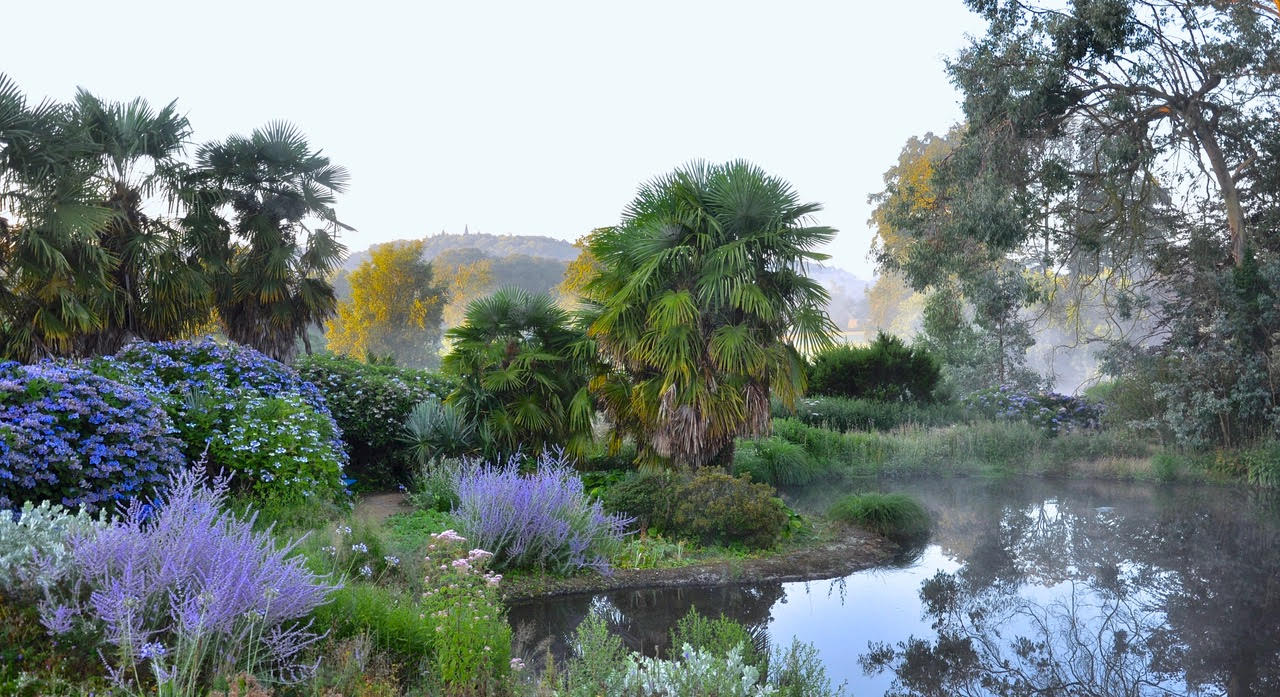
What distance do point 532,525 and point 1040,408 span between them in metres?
14.0

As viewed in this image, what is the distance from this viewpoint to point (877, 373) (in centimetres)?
1948

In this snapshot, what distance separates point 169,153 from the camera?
13781 millimetres

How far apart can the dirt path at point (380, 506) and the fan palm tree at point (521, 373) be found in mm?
1290

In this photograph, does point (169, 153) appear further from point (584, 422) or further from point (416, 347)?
point (416, 347)

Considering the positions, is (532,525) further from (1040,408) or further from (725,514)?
(1040,408)

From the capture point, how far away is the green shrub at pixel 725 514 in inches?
320

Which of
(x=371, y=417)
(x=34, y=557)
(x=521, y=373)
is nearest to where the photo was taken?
(x=34, y=557)

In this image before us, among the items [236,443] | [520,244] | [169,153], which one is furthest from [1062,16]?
[520,244]

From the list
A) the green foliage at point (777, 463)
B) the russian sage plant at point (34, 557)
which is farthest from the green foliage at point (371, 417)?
the russian sage plant at point (34, 557)

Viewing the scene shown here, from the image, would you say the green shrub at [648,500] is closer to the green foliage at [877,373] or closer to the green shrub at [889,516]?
the green shrub at [889,516]

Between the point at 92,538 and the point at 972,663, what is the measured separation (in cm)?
472

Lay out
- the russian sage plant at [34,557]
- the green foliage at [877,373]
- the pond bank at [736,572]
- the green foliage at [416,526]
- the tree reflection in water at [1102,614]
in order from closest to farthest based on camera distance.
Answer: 1. the russian sage plant at [34,557]
2. the tree reflection in water at [1102,614]
3. the pond bank at [736,572]
4. the green foliage at [416,526]
5. the green foliage at [877,373]

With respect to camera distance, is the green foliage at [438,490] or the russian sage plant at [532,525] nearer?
the russian sage plant at [532,525]

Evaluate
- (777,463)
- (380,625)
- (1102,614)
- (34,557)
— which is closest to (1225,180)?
(777,463)
